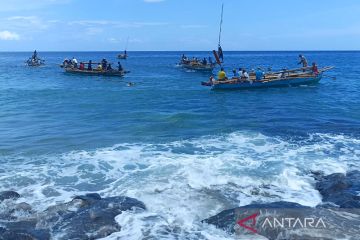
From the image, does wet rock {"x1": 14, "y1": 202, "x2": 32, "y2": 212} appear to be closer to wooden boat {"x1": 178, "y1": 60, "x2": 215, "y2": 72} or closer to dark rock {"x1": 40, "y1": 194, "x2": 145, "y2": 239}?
dark rock {"x1": 40, "y1": 194, "x2": 145, "y2": 239}

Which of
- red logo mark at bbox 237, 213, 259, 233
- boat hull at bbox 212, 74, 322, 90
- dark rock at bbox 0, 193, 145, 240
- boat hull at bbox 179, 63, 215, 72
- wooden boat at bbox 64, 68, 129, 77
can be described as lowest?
dark rock at bbox 0, 193, 145, 240

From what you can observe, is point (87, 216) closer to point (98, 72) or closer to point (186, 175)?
point (186, 175)

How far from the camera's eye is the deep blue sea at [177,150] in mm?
12398

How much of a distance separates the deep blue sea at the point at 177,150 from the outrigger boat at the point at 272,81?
3.11 m

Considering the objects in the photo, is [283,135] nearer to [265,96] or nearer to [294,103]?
[294,103]

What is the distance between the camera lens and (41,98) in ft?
107

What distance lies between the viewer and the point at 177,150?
17453mm

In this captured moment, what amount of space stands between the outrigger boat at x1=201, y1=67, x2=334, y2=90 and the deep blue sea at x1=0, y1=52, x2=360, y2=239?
3105 mm

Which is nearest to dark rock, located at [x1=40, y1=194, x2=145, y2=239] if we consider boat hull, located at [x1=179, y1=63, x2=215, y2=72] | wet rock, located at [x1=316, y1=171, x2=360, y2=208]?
wet rock, located at [x1=316, y1=171, x2=360, y2=208]

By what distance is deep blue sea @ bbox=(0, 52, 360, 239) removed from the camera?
1240 centimetres

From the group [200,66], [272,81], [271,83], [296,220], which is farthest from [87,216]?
[200,66]

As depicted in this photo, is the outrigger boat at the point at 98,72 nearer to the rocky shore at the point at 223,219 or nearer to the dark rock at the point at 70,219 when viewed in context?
the rocky shore at the point at 223,219

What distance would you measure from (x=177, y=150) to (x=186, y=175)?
10.8ft

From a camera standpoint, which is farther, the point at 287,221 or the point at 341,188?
the point at 341,188
